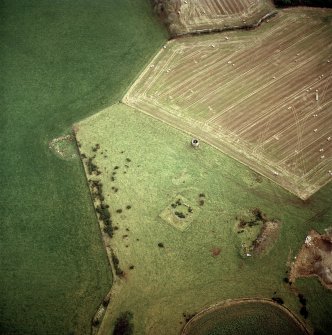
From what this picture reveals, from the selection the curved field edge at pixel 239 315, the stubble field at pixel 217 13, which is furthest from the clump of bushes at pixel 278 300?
the stubble field at pixel 217 13

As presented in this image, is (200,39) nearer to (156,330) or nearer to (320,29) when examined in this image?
(320,29)

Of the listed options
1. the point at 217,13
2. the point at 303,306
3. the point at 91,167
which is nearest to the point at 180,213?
the point at 91,167

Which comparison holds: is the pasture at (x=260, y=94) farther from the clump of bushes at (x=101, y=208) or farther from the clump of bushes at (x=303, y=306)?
the clump of bushes at (x=101, y=208)

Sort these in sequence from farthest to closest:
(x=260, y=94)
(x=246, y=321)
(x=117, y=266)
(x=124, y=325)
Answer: (x=260, y=94) → (x=117, y=266) → (x=246, y=321) → (x=124, y=325)

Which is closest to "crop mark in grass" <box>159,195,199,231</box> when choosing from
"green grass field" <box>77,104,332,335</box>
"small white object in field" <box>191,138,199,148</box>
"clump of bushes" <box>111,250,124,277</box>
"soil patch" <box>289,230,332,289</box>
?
"green grass field" <box>77,104,332,335</box>

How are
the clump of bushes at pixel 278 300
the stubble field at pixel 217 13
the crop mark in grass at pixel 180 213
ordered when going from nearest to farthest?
the clump of bushes at pixel 278 300 < the crop mark in grass at pixel 180 213 < the stubble field at pixel 217 13

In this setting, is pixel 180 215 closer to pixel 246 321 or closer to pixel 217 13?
pixel 246 321
